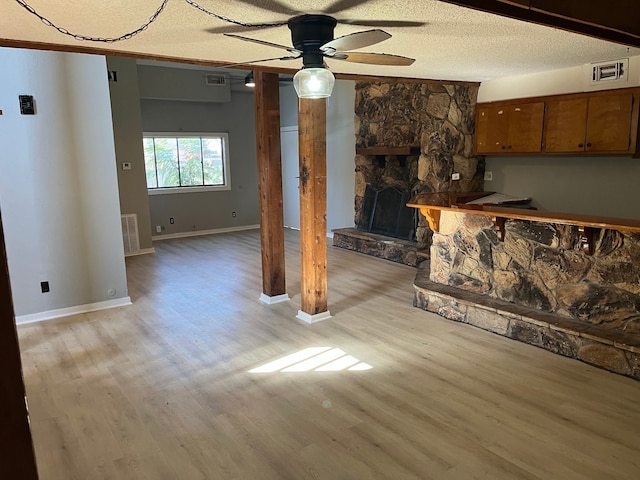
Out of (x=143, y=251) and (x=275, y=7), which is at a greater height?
(x=275, y=7)

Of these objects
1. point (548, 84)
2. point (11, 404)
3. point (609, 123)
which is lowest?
point (11, 404)

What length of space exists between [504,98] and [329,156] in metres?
3.89

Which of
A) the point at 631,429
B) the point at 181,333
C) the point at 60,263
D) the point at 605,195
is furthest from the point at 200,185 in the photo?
the point at 631,429

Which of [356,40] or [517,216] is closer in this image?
[356,40]

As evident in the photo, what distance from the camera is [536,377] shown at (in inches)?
127

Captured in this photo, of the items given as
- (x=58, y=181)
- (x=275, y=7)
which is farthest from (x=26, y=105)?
(x=275, y=7)

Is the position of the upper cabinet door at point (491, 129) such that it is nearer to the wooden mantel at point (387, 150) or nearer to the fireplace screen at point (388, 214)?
the wooden mantel at point (387, 150)

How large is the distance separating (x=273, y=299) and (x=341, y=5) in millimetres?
3283

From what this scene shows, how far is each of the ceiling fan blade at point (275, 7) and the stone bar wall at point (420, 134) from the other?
10.2 feet

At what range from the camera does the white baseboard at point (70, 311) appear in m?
4.47

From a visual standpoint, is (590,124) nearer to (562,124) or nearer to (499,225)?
(562,124)

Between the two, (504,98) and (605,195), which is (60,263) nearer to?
(504,98)

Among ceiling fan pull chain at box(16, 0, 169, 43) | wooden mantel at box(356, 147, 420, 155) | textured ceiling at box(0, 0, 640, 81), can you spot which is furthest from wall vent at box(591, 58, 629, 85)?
ceiling fan pull chain at box(16, 0, 169, 43)

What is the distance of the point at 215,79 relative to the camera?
8547 mm
